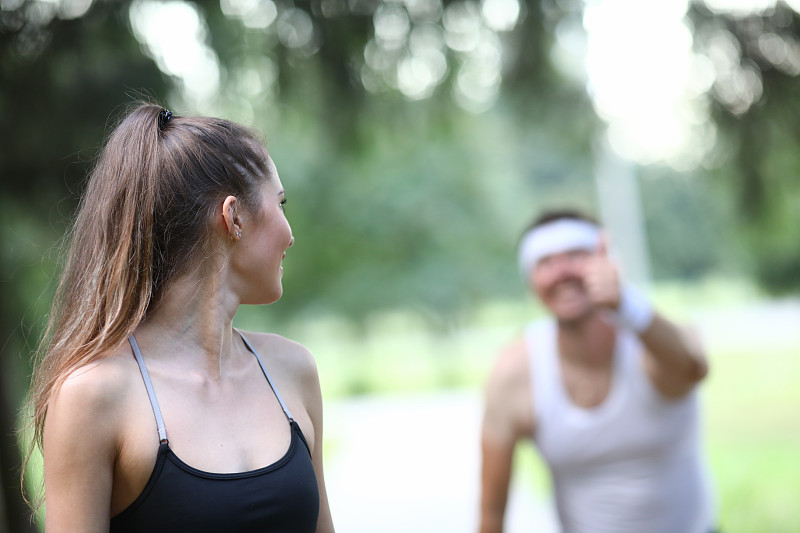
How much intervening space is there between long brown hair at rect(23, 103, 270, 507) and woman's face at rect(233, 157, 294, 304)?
28 millimetres

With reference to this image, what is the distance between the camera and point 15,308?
4.37 metres

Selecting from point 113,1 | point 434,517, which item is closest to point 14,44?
point 113,1

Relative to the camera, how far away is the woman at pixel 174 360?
133cm

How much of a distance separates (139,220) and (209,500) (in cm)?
52

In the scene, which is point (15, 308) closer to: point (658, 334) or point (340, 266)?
point (658, 334)

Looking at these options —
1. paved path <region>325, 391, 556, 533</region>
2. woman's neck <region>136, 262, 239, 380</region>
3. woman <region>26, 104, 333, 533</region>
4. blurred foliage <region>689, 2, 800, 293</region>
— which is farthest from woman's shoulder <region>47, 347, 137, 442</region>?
paved path <region>325, 391, 556, 533</region>

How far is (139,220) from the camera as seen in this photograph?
147 cm

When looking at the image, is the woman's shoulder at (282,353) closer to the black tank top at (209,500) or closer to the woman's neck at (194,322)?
the woman's neck at (194,322)

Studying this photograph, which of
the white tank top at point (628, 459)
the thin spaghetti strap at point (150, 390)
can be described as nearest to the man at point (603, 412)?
the white tank top at point (628, 459)

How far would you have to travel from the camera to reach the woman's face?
5.13 ft

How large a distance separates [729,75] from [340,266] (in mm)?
13372

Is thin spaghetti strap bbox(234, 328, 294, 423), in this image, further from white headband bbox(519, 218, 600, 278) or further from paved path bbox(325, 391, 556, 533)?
paved path bbox(325, 391, 556, 533)

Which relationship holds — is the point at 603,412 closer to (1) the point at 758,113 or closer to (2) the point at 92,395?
(2) the point at 92,395

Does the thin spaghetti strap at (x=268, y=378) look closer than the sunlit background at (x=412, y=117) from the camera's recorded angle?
Yes
